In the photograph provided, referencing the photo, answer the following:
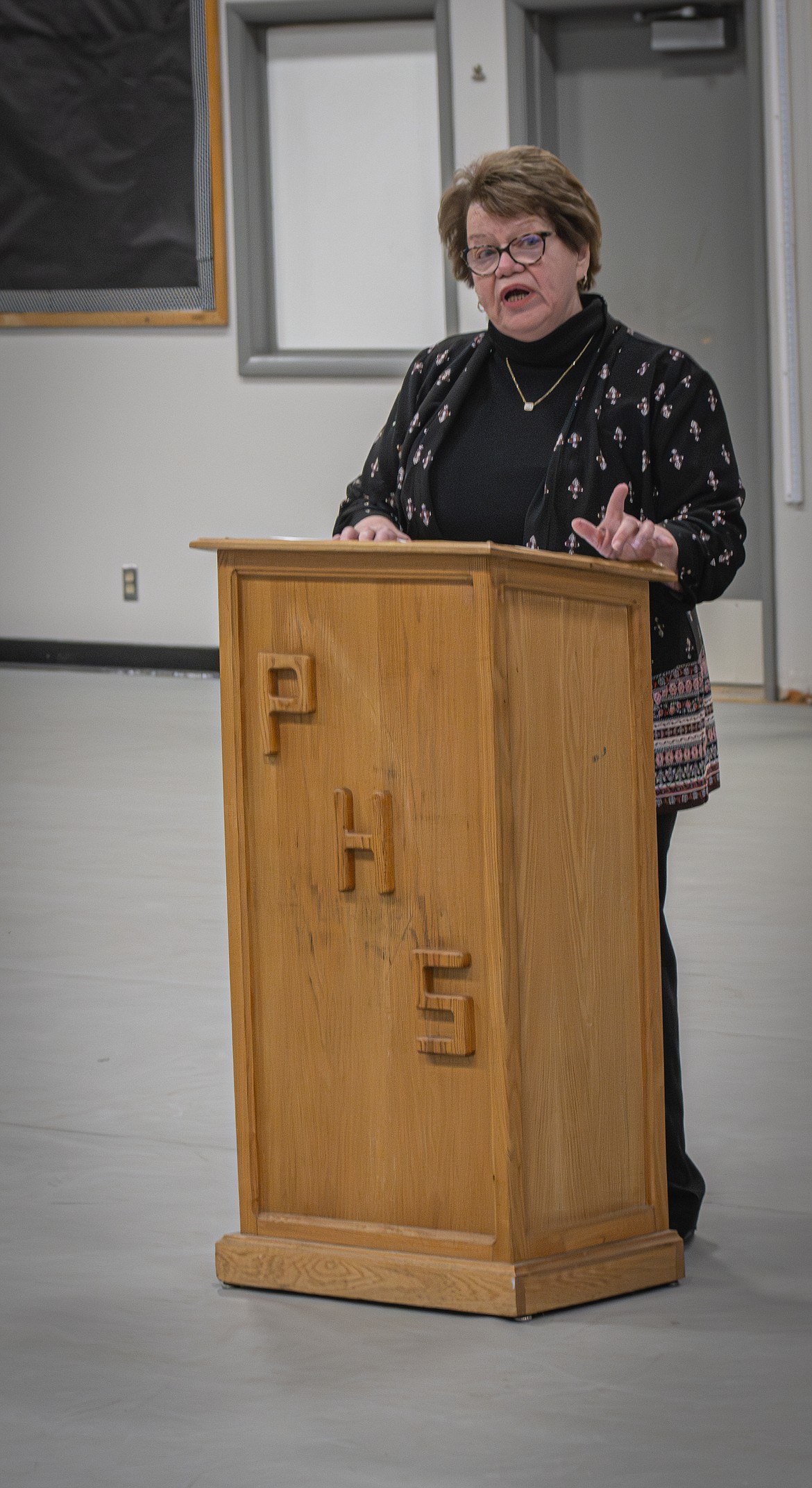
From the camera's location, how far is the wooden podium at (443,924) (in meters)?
2.21

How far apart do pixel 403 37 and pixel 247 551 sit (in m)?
5.45

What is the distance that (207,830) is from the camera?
5.07 m

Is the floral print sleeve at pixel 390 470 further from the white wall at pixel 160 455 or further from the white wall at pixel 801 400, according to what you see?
the white wall at pixel 160 455

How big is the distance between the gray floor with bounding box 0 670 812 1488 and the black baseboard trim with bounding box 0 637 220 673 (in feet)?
10.7

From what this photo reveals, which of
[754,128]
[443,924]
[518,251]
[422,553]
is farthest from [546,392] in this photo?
[754,128]

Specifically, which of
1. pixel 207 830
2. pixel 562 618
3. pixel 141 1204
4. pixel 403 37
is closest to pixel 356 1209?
pixel 141 1204

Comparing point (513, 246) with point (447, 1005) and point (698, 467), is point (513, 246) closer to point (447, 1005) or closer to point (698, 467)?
point (698, 467)

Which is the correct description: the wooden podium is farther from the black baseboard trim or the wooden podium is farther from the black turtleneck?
the black baseboard trim

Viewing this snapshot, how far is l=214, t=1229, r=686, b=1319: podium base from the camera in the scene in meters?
2.28

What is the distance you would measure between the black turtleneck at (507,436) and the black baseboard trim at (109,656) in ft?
16.7

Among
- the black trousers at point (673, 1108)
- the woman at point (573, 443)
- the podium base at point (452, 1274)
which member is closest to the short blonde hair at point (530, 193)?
the woman at point (573, 443)

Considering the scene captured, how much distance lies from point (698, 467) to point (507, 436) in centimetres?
26

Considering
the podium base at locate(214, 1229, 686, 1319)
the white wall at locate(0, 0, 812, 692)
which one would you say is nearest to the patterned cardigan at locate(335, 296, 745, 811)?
the podium base at locate(214, 1229, 686, 1319)

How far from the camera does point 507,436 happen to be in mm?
2508
